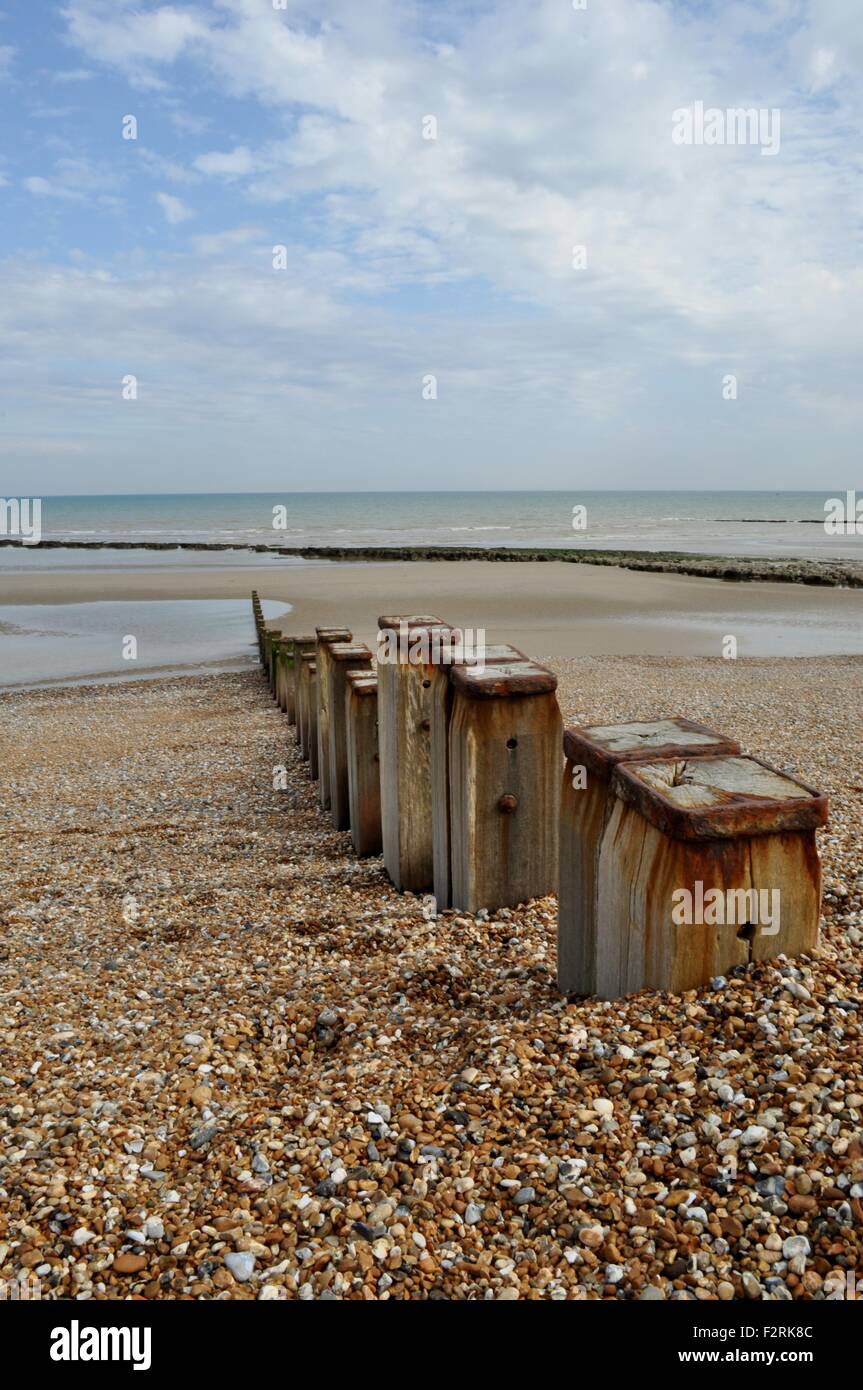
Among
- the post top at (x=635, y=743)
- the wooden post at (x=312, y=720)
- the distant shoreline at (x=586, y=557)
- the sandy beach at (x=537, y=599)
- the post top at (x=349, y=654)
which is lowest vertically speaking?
the wooden post at (x=312, y=720)

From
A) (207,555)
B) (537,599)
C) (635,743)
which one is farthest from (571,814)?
(207,555)

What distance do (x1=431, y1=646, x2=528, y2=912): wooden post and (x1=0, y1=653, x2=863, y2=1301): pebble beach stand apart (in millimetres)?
220

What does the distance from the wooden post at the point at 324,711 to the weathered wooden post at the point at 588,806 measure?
13.5ft

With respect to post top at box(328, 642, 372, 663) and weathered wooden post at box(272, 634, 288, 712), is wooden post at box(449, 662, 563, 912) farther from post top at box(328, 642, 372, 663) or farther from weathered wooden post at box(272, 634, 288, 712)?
weathered wooden post at box(272, 634, 288, 712)

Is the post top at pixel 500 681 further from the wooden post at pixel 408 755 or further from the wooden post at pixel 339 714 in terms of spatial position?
the wooden post at pixel 339 714

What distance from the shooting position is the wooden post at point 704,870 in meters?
2.63

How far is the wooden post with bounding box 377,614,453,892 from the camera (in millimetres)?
4844

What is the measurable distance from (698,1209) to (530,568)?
37201 millimetres

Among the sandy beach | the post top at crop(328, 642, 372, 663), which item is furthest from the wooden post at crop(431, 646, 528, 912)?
the sandy beach

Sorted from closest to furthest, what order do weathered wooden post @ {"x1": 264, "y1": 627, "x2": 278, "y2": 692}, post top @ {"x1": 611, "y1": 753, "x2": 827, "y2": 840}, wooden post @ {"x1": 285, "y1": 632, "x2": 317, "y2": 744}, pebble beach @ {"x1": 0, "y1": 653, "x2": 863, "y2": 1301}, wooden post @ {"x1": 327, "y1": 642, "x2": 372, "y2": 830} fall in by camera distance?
1. pebble beach @ {"x1": 0, "y1": 653, "x2": 863, "y2": 1301}
2. post top @ {"x1": 611, "y1": 753, "x2": 827, "y2": 840}
3. wooden post @ {"x1": 327, "y1": 642, "x2": 372, "y2": 830}
4. wooden post @ {"x1": 285, "y1": 632, "x2": 317, "y2": 744}
5. weathered wooden post @ {"x1": 264, "y1": 627, "x2": 278, "y2": 692}

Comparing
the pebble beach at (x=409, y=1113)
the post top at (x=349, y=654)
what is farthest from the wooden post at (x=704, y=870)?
the post top at (x=349, y=654)

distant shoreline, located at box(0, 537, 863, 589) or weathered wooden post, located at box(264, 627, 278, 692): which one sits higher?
distant shoreline, located at box(0, 537, 863, 589)

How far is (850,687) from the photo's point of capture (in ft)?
42.6

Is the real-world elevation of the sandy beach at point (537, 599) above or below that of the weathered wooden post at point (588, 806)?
above
